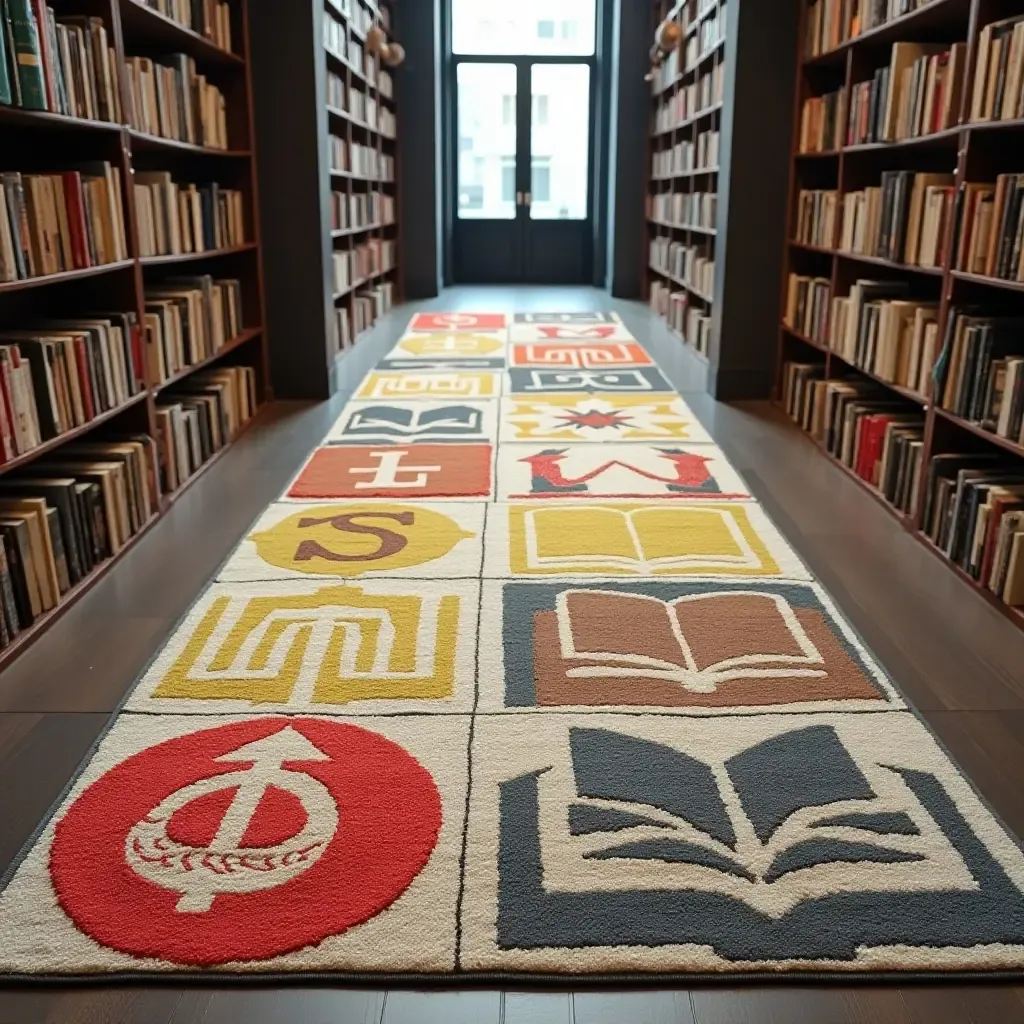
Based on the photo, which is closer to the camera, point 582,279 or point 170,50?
point 170,50

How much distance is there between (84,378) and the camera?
3174 millimetres

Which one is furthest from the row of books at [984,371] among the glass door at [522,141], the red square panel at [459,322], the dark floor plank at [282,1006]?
the glass door at [522,141]

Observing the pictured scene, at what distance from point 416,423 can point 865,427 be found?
2115 mm

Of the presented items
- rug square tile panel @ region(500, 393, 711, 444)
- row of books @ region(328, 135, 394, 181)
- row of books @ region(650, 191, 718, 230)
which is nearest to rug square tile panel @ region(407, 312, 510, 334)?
row of books @ region(328, 135, 394, 181)

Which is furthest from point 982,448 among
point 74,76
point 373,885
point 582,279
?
point 582,279

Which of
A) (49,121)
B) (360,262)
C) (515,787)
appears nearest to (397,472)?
(49,121)

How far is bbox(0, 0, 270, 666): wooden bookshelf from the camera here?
304 cm

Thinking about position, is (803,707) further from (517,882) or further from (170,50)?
(170,50)

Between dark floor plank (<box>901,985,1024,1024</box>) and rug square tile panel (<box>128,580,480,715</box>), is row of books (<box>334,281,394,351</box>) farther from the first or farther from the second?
dark floor plank (<box>901,985,1024,1024</box>)

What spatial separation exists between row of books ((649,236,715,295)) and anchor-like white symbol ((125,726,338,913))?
15.4 feet

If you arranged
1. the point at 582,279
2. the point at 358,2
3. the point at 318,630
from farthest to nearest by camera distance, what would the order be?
the point at 582,279
the point at 358,2
the point at 318,630

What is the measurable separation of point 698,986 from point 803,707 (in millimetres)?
915

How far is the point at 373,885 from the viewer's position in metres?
1.77

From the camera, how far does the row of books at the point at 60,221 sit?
2717 mm
